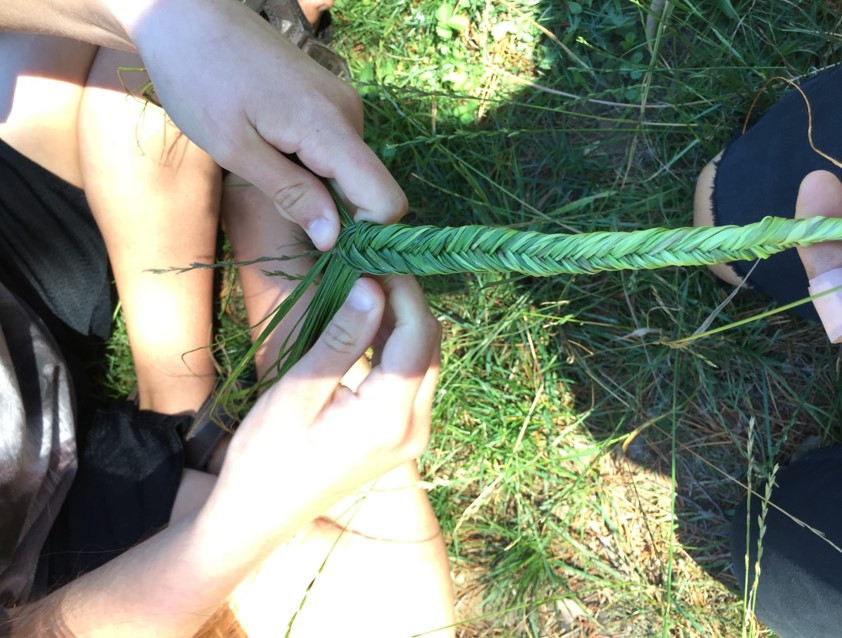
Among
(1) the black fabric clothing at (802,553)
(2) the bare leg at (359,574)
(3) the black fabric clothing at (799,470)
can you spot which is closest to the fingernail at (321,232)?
(2) the bare leg at (359,574)

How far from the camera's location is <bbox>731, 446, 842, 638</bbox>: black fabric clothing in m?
0.99

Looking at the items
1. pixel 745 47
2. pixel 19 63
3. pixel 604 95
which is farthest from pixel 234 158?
pixel 745 47

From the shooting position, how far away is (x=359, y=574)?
1.09 metres

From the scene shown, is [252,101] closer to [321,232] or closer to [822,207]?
[321,232]

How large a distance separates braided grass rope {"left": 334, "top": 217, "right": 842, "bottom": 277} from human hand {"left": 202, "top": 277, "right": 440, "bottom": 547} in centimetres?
7

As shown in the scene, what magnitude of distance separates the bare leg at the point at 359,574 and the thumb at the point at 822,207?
699mm

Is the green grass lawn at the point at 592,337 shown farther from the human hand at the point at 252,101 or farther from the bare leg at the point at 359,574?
the human hand at the point at 252,101

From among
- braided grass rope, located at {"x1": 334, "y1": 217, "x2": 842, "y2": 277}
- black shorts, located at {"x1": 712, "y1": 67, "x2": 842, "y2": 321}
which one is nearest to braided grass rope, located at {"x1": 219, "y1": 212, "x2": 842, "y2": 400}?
braided grass rope, located at {"x1": 334, "y1": 217, "x2": 842, "y2": 277}

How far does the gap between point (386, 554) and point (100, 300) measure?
681 millimetres

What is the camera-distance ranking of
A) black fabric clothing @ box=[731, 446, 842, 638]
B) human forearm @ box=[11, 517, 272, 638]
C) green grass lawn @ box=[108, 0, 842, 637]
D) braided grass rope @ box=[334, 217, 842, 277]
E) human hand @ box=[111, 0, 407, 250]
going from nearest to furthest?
braided grass rope @ box=[334, 217, 842, 277] < human hand @ box=[111, 0, 407, 250] < human forearm @ box=[11, 517, 272, 638] < black fabric clothing @ box=[731, 446, 842, 638] < green grass lawn @ box=[108, 0, 842, 637]

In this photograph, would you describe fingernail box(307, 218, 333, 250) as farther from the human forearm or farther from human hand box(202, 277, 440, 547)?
the human forearm

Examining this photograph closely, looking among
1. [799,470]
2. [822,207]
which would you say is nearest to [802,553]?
[799,470]

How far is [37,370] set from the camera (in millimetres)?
1045

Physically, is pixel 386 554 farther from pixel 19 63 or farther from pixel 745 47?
pixel 745 47
